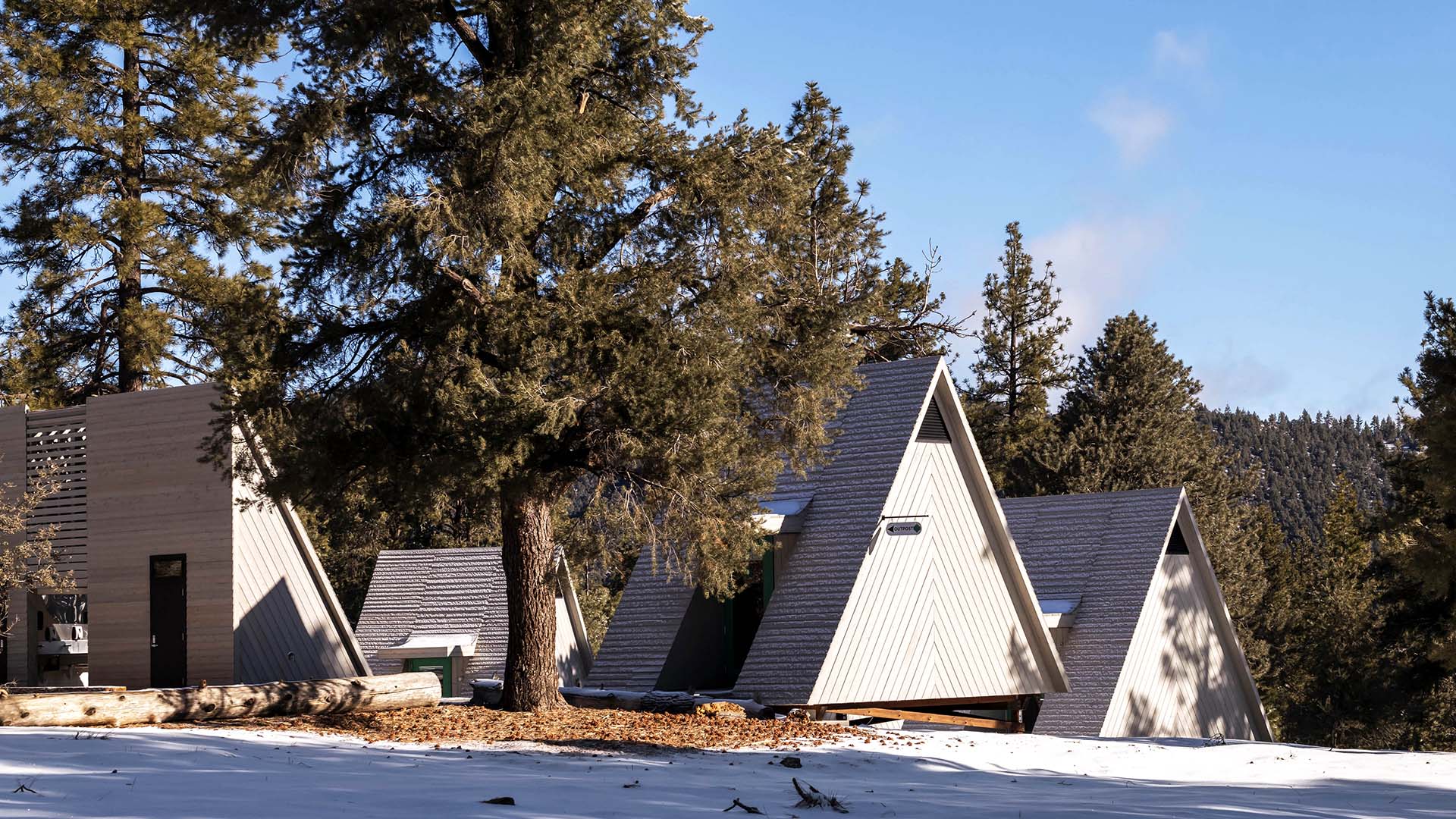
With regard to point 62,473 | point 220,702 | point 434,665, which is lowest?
point 434,665

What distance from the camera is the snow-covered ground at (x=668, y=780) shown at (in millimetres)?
7961

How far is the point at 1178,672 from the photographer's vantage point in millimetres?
23625

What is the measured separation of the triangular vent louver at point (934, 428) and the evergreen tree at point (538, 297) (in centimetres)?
335

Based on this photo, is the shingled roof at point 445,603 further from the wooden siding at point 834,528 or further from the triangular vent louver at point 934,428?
the triangular vent louver at point 934,428

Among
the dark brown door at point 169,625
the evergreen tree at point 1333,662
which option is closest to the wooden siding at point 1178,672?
the dark brown door at point 169,625

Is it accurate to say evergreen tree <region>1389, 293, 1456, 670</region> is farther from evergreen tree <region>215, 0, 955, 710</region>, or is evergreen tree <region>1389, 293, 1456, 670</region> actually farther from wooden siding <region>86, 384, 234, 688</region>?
wooden siding <region>86, 384, 234, 688</region>

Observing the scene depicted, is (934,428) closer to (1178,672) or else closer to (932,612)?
(932,612)

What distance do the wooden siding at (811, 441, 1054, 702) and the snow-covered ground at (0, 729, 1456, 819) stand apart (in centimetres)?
364

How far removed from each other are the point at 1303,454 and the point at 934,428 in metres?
110

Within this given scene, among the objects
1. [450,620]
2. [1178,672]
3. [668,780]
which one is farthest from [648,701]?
[450,620]

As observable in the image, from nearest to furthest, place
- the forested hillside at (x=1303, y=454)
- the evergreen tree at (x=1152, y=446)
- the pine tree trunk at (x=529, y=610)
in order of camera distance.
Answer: the pine tree trunk at (x=529, y=610) → the evergreen tree at (x=1152, y=446) → the forested hillside at (x=1303, y=454)

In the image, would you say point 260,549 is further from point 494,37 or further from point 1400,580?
point 1400,580

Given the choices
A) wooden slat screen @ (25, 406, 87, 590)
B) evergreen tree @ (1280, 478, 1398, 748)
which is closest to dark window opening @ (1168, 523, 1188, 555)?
wooden slat screen @ (25, 406, 87, 590)

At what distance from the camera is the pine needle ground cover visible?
13.6m
